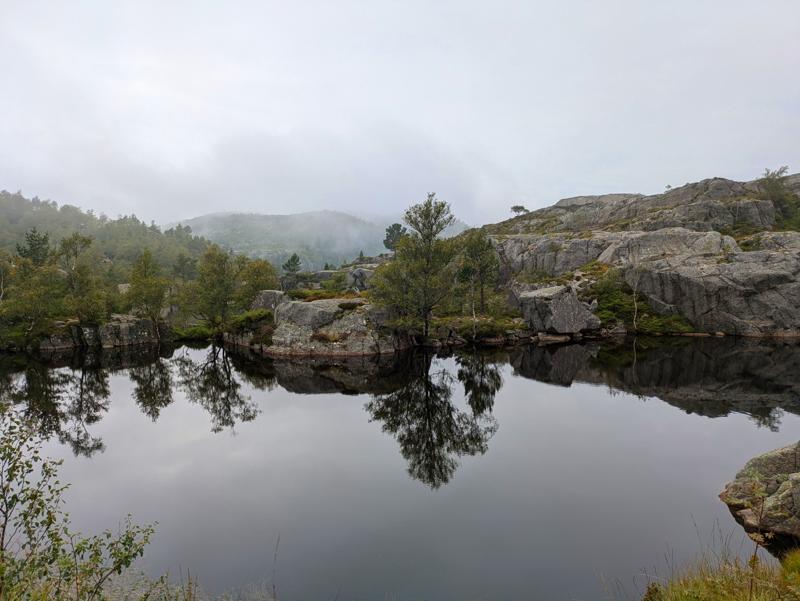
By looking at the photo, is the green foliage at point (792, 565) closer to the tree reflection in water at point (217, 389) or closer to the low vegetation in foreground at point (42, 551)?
the low vegetation in foreground at point (42, 551)

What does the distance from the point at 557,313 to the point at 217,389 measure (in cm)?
5397

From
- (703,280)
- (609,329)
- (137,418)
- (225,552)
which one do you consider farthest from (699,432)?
(703,280)

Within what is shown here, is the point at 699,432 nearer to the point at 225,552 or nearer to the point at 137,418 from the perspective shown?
the point at 225,552

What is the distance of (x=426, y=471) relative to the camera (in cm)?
2261

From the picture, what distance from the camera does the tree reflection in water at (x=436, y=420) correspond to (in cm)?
2392

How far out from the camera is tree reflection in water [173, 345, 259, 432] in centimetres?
3369

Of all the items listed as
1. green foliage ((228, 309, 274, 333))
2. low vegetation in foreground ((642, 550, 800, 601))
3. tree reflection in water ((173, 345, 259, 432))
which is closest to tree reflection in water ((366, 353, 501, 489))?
tree reflection in water ((173, 345, 259, 432))

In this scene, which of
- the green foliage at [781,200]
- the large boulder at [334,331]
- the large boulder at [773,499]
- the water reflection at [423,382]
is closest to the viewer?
the large boulder at [773,499]

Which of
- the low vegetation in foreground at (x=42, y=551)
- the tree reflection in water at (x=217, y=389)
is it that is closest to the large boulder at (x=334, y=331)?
the tree reflection in water at (x=217, y=389)

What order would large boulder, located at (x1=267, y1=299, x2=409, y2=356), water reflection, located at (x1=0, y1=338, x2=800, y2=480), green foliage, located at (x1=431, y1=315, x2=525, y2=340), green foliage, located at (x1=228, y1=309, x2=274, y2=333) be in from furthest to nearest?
green foliage, located at (x1=228, y1=309, x2=274, y2=333)
green foliage, located at (x1=431, y1=315, x2=525, y2=340)
large boulder, located at (x1=267, y1=299, x2=409, y2=356)
water reflection, located at (x1=0, y1=338, x2=800, y2=480)

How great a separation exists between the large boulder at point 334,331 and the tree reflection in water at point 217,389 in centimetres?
890

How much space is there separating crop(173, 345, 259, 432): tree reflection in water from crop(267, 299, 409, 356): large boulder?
890 centimetres

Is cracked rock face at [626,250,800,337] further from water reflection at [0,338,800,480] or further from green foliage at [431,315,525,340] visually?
green foliage at [431,315,525,340]

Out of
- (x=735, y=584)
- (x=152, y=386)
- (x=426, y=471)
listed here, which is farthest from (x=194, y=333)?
(x=735, y=584)
